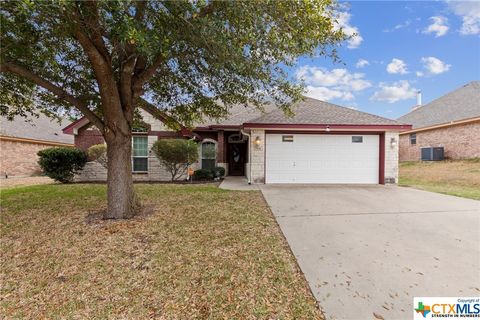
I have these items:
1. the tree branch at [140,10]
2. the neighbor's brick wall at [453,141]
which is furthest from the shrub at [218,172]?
the neighbor's brick wall at [453,141]

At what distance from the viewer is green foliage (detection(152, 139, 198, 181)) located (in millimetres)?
10180

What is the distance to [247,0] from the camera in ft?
12.6

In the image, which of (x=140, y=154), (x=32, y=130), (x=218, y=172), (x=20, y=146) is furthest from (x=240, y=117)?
(x=32, y=130)

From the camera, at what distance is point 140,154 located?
38.2 feet

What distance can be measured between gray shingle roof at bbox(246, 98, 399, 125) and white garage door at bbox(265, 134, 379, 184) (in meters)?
0.66

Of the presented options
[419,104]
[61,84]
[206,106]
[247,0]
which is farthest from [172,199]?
[419,104]

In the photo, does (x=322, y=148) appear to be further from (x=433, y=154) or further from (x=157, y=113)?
(x=433, y=154)

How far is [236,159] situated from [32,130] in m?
15.7

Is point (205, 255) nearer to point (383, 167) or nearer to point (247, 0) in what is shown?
point (247, 0)

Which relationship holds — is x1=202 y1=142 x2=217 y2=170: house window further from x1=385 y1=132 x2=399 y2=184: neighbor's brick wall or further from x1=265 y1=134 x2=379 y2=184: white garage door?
x1=385 y1=132 x2=399 y2=184: neighbor's brick wall

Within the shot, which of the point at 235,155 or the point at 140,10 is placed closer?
the point at 140,10

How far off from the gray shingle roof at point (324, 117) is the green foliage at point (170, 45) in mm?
3531

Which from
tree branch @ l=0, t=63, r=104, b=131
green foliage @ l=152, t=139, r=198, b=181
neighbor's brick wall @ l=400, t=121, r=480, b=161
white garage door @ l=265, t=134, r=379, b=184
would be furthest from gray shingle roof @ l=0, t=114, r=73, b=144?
neighbor's brick wall @ l=400, t=121, r=480, b=161

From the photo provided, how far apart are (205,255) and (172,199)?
12.6 feet
